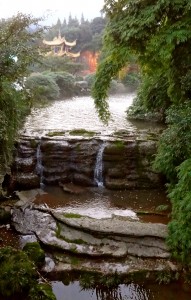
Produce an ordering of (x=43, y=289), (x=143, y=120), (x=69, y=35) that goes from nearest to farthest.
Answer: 1. (x=43, y=289)
2. (x=143, y=120)
3. (x=69, y=35)

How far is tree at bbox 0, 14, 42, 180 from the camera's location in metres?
7.15

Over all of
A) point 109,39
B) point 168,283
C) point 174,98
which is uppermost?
point 109,39

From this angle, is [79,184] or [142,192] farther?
[79,184]

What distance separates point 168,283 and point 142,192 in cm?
446

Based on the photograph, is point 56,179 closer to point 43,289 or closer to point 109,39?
point 109,39

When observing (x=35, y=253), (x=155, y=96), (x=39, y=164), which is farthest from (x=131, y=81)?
(x=35, y=253)

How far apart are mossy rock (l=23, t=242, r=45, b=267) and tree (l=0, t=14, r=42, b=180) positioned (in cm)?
239

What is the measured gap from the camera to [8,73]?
23.8ft

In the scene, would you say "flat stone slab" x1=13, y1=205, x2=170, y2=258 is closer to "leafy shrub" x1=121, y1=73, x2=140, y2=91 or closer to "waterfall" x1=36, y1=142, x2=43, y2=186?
"waterfall" x1=36, y1=142, x2=43, y2=186

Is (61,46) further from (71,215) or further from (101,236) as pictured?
(101,236)

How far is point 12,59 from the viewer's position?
7.18 metres

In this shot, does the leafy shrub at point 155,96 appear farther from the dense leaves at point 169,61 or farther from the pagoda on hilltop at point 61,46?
the pagoda on hilltop at point 61,46

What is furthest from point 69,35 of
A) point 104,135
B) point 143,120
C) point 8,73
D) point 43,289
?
point 43,289

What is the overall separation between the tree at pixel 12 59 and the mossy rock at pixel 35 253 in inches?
94.0
